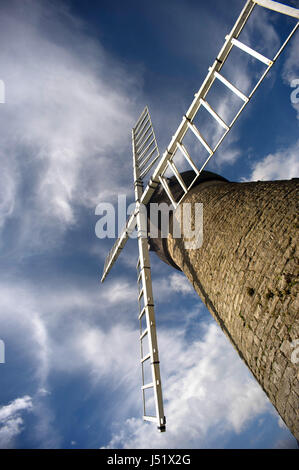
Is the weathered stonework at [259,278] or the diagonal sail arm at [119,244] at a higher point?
the diagonal sail arm at [119,244]

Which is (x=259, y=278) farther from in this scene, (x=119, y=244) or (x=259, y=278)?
(x=119, y=244)

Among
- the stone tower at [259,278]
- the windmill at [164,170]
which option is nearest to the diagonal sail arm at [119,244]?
the windmill at [164,170]

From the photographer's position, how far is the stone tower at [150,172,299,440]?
282 cm

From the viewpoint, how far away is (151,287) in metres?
6.48

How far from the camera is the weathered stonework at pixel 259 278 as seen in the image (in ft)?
9.29

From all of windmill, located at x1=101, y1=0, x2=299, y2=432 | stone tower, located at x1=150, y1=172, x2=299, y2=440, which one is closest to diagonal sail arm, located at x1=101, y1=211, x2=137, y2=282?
windmill, located at x1=101, y1=0, x2=299, y2=432

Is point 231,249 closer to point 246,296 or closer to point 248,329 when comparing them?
point 246,296

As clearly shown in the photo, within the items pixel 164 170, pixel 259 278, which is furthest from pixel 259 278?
pixel 164 170

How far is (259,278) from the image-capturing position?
3367 millimetres

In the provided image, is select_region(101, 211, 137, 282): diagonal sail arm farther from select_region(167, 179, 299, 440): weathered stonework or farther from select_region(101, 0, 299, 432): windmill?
Answer: select_region(167, 179, 299, 440): weathered stonework

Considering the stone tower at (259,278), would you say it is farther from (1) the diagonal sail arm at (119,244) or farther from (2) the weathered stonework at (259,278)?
(1) the diagonal sail arm at (119,244)

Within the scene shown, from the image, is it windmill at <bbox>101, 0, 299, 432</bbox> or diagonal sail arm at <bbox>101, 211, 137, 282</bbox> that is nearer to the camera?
windmill at <bbox>101, 0, 299, 432</bbox>
